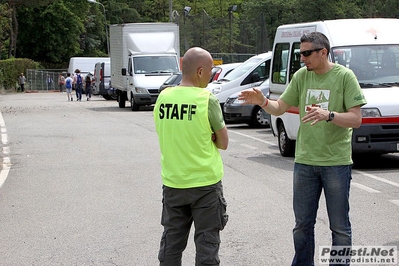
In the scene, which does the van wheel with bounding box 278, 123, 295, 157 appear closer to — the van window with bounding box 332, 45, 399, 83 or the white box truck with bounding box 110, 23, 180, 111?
the van window with bounding box 332, 45, 399, 83

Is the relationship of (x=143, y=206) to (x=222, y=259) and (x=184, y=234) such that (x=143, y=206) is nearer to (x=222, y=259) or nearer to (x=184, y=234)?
(x=222, y=259)

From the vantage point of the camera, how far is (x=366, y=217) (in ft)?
28.3

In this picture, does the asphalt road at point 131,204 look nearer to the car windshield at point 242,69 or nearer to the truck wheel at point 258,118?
the truck wheel at point 258,118

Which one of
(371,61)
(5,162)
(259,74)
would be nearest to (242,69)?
(259,74)

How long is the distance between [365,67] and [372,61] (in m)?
0.18

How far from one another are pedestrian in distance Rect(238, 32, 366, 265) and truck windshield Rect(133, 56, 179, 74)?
84.6 feet

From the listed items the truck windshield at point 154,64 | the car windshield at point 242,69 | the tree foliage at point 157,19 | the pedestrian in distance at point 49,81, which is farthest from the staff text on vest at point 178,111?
the pedestrian in distance at point 49,81

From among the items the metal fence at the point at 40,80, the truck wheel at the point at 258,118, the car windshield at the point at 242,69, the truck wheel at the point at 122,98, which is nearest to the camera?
the truck wheel at the point at 258,118

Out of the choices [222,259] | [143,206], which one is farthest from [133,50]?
[222,259]

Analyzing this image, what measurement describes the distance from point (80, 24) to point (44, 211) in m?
73.2

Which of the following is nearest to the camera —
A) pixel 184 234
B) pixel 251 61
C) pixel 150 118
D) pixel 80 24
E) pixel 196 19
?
pixel 184 234

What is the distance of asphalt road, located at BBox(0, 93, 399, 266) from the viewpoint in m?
7.25

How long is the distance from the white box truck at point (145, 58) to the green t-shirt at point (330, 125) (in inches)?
975

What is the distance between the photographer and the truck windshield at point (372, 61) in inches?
496
